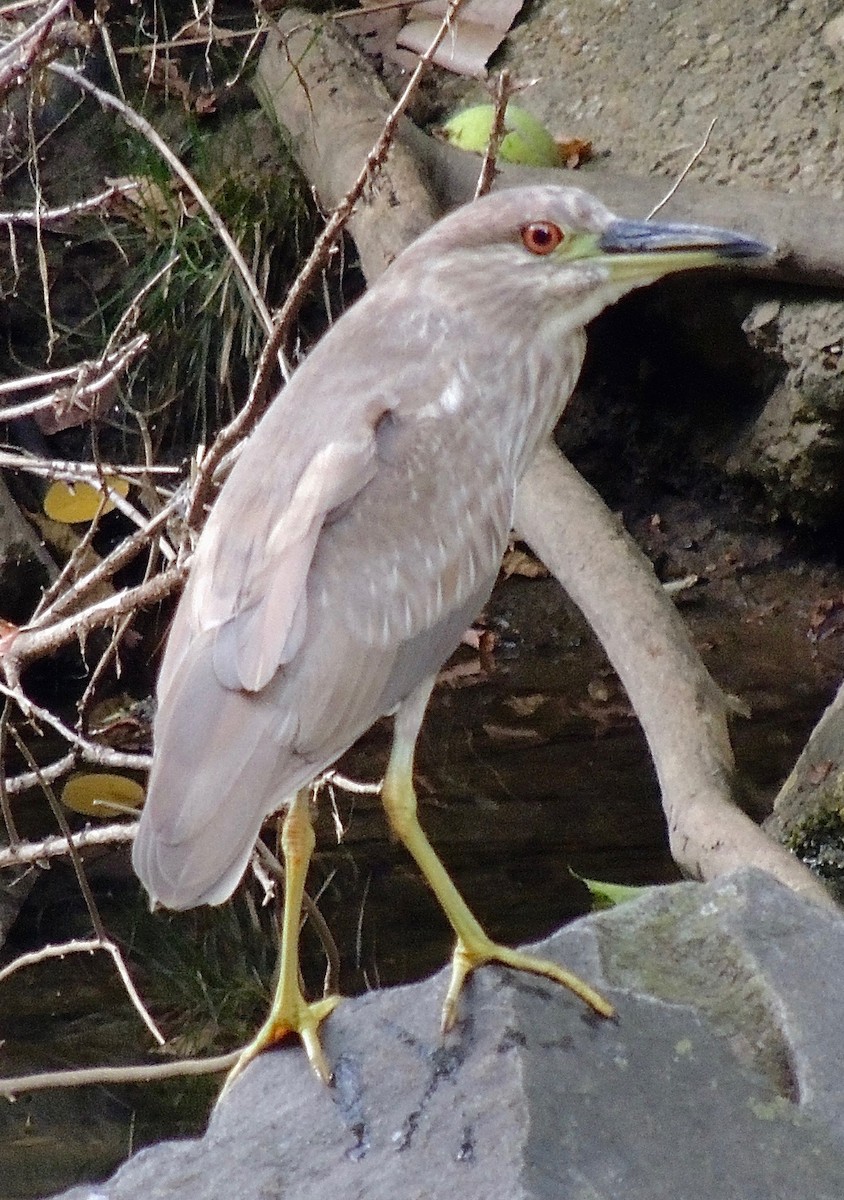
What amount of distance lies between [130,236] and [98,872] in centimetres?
242

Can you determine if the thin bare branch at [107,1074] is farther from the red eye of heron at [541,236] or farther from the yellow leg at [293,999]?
the red eye of heron at [541,236]

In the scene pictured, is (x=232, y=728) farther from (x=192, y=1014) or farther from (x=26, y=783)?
(x=192, y=1014)

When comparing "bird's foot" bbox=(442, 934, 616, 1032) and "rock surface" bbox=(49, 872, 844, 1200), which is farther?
"bird's foot" bbox=(442, 934, 616, 1032)

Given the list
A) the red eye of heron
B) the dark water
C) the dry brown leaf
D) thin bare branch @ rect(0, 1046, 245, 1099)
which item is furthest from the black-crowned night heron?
the dry brown leaf

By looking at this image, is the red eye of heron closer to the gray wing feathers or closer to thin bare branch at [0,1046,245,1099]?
the gray wing feathers

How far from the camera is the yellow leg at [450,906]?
7.23ft

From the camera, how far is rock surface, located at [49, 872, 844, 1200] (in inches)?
76.4

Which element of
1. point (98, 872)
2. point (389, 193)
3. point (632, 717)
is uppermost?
point (389, 193)

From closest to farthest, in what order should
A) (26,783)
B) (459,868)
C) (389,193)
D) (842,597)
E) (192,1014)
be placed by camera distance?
(26,783) → (192,1014) → (459,868) → (389,193) → (842,597)

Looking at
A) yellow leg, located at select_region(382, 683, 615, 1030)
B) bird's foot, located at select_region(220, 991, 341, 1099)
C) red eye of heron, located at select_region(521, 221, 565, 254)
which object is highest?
red eye of heron, located at select_region(521, 221, 565, 254)

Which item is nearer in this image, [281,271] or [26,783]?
[26,783]

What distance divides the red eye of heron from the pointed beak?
7 centimetres

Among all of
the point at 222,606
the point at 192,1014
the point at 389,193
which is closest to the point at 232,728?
the point at 222,606

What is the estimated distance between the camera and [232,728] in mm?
2092
